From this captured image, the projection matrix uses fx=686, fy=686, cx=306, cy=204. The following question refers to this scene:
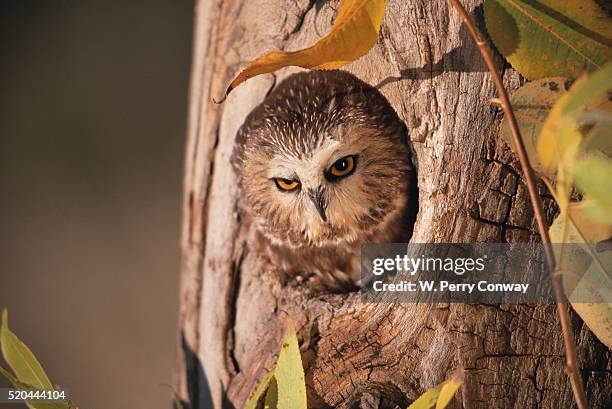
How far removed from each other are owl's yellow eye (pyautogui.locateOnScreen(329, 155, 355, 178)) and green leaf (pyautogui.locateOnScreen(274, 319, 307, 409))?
15.6 inches

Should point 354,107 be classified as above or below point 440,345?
above

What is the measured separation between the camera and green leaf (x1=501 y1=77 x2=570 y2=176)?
841mm

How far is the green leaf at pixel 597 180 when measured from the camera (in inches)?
24.8

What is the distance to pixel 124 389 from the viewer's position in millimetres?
2699

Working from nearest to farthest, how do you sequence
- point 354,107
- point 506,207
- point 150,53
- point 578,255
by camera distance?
point 578,255 → point 506,207 → point 354,107 → point 150,53

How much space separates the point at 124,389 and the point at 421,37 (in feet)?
7.00

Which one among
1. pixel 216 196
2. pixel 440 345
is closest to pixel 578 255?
pixel 440 345

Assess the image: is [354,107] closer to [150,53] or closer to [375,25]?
[375,25]

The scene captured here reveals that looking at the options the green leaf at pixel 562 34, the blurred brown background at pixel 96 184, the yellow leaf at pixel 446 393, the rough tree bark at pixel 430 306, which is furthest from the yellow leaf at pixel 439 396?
the blurred brown background at pixel 96 184

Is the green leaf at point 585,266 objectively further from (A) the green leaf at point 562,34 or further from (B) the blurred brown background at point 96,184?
(B) the blurred brown background at point 96,184

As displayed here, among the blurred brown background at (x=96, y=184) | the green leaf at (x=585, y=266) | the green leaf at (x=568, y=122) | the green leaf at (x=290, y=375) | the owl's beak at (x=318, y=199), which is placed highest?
the blurred brown background at (x=96, y=184)

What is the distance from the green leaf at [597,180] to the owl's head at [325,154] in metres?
0.59

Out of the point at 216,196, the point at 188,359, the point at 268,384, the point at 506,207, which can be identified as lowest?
the point at 268,384

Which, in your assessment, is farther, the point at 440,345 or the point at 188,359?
the point at 188,359
